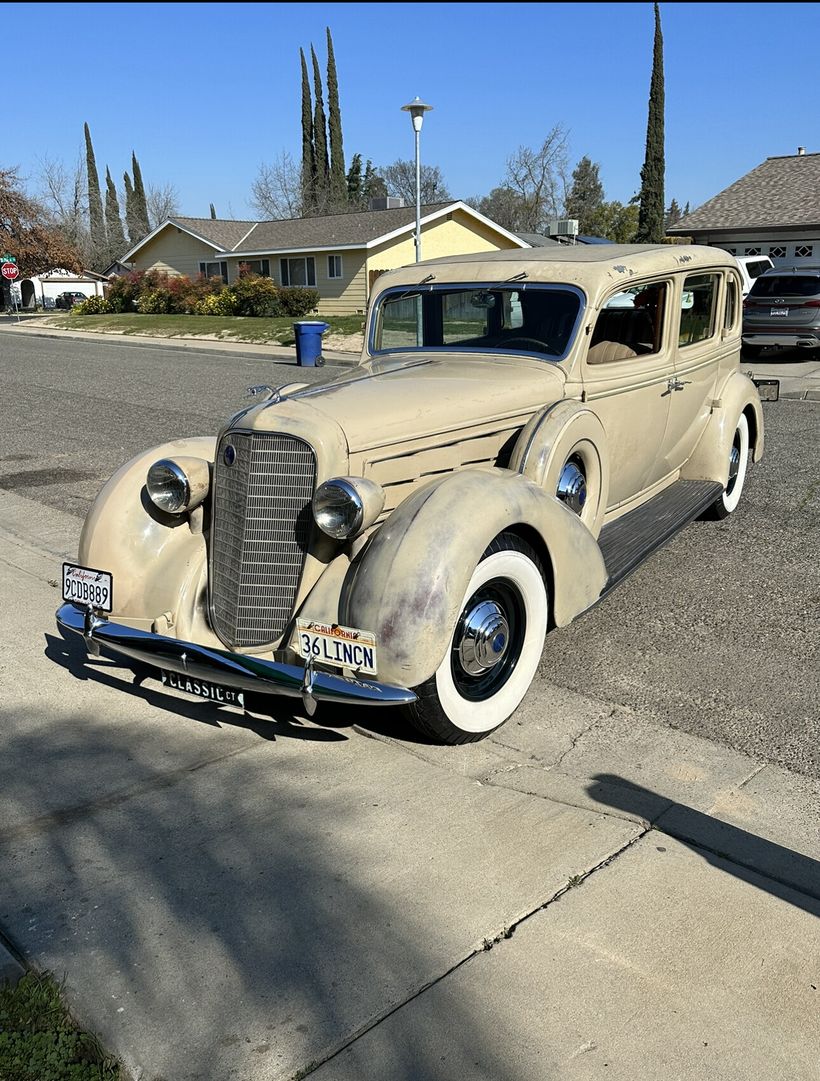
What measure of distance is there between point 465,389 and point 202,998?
2905mm

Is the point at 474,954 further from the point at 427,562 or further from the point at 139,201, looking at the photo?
the point at 139,201

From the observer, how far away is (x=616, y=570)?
4668 mm

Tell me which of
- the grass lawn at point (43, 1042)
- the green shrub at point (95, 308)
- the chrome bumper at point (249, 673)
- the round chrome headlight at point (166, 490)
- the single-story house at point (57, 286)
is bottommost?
the grass lawn at point (43, 1042)

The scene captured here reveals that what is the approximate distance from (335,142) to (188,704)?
5607 centimetres

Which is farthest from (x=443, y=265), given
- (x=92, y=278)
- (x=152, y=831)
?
(x=92, y=278)

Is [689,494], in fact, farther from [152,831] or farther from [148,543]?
[152,831]

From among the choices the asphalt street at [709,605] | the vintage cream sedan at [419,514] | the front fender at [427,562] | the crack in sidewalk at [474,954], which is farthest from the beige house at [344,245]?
the crack in sidewalk at [474,954]

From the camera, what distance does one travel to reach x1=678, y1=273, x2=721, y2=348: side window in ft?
19.6

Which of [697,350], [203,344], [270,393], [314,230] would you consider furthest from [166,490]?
[314,230]

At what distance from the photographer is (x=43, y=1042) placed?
2283 mm

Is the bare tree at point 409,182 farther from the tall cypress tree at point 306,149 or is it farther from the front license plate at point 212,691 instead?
the front license plate at point 212,691

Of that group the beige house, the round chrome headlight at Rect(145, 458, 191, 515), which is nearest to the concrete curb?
the beige house

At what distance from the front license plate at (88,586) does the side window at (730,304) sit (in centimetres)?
485

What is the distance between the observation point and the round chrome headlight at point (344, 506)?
3580mm
